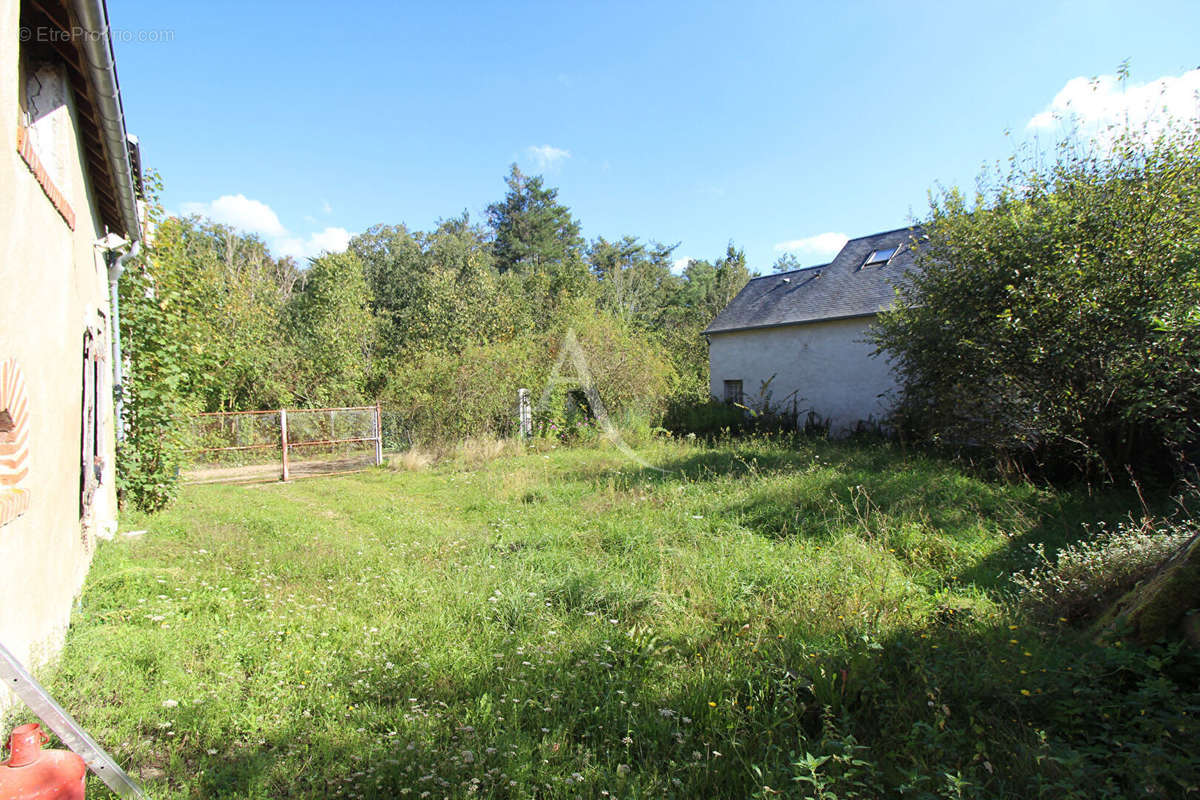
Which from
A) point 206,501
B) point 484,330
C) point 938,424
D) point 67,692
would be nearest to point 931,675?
point 67,692

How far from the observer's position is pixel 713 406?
16.0 metres

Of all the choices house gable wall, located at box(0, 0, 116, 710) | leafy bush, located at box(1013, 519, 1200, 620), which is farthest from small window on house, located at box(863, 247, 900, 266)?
house gable wall, located at box(0, 0, 116, 710)

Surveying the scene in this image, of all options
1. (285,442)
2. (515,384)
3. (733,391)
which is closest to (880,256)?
(733,391)

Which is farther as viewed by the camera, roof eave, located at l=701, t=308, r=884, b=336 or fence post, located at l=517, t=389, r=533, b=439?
roof eave, located at l=701, t=308, r=884, b=336

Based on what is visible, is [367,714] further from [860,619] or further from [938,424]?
[938,424]

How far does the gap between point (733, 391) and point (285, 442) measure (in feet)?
41.2

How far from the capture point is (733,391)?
59.1ft

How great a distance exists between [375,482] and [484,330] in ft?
35.6

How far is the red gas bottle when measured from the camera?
67.9 inches

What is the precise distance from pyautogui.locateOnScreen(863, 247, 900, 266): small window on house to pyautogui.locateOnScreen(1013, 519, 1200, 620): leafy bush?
12.6 metres

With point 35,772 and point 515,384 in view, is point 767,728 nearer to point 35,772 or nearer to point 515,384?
point 35,772

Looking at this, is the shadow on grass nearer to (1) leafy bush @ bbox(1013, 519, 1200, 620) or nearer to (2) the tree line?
(1) leafy bush @ bbox(1013, 519, 1200, 620)

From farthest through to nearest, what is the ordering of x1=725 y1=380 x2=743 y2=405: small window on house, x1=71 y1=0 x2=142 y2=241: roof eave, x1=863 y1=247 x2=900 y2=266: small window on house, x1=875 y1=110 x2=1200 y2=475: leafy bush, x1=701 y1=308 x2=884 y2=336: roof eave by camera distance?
x1=725 y1=380 x2=743 y2=405: small window on house, x1=863 y1=247 x2=900 y2=266: small window on house, x1=701 y1=308 x2=884 y2=336: roof eave, x1=875 y1=110 x2=1200 y2=475: leafy bush, x1=71 y1=0 x2=142 y2=241: roof eave

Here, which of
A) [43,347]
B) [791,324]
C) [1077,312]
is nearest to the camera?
[43,347]
